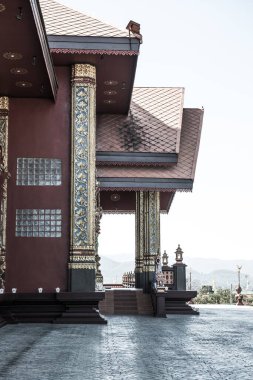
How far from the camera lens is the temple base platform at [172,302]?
17594mm

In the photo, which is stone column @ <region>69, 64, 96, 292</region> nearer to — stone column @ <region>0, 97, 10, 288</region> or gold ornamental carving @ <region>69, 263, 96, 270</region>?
gold ornamental carving @ <region>69, 263, 96, 270</region>

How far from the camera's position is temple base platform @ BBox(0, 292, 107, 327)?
1437 cm

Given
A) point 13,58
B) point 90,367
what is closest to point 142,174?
point 13,58

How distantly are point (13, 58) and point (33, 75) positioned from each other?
1110 mm

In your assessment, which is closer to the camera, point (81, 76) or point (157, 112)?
point (81, 76)

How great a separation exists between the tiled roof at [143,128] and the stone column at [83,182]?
3.86 m

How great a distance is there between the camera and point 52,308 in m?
14.9

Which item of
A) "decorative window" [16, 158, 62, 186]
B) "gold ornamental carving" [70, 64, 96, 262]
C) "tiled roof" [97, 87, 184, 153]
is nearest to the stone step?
"tiled roof" [97, 87, 184, 153]

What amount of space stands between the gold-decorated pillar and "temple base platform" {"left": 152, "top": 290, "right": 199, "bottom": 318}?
4.75 meters

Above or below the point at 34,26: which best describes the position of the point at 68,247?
below

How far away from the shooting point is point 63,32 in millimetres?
14969

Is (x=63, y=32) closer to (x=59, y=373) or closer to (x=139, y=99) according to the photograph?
(x=139, y=99)

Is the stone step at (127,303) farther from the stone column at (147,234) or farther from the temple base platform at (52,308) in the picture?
the temple base platform at (52,308)

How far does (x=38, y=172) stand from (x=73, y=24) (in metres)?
3.64
